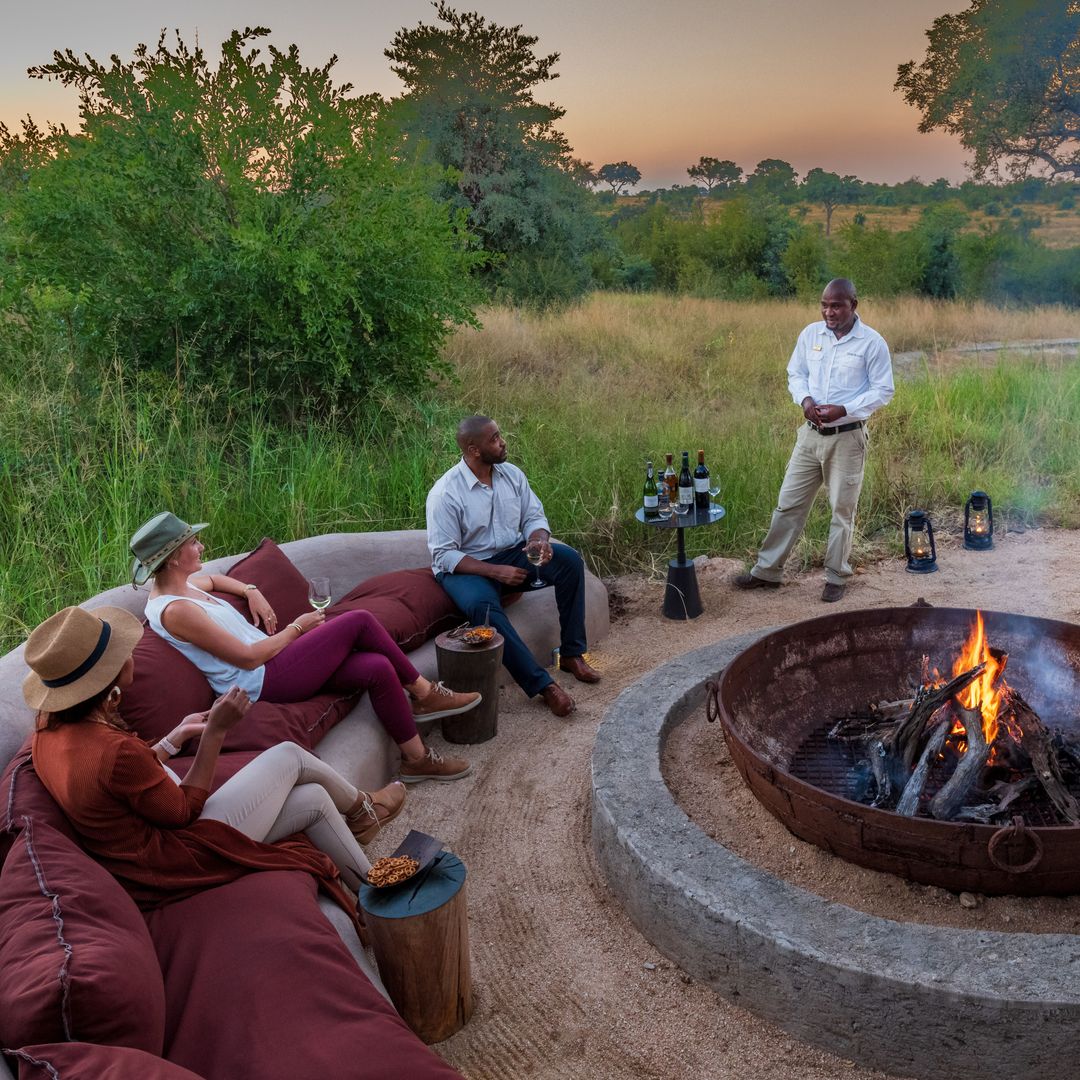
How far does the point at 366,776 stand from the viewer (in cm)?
421

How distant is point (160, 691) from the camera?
369cm

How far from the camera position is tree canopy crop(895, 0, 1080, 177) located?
21.9 metres

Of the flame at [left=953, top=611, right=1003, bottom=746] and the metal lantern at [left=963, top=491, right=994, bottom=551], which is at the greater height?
the flame at [left=953, top=611, right=1003, bottom=746]

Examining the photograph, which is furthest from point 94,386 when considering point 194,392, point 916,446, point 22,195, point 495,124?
point 495,124

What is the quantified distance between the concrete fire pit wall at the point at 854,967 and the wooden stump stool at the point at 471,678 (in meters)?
1.54

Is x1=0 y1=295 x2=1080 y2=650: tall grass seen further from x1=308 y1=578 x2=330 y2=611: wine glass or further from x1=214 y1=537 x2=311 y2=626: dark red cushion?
x1=308 y1=578 x2=330 y2=611: wine glass

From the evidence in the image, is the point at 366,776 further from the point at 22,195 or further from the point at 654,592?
the point at 22,195

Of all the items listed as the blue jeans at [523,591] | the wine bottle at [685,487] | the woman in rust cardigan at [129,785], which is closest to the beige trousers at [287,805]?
the woman in rust cardigan at [129,785]

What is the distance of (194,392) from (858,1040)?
7.23m

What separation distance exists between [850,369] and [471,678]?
3.32 m

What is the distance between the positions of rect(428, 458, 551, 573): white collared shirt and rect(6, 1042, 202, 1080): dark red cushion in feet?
11.6

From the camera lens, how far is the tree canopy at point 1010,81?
21.9m

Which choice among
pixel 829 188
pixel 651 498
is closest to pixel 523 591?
pixel 651 498

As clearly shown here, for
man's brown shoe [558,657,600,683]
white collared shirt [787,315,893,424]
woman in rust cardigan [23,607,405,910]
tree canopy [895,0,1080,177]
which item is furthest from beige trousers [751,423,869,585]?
tree canopy [895,0,1080,177]
